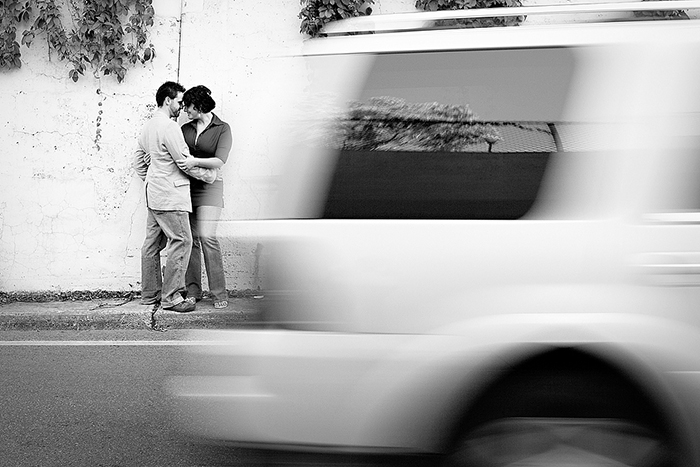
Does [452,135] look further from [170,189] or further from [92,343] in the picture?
[170,189]

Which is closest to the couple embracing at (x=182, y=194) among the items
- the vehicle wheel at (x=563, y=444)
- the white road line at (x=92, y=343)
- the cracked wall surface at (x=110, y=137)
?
the cracked wall surface at (x=110, y=137)

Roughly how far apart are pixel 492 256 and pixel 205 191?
5.23m

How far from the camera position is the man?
720 cm

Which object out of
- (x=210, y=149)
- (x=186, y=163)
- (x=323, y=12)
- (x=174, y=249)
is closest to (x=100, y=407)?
(x=174, y=249)

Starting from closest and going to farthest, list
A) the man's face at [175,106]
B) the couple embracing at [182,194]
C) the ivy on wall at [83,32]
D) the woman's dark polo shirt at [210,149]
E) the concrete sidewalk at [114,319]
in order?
the concrete sidewalk at [114,319], the couple embracing at [182,194], the man's face at [175,106], the woman's dark polo shirt at [210,149], the ivy on wall at [83,32]

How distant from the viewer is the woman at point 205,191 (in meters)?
7.51

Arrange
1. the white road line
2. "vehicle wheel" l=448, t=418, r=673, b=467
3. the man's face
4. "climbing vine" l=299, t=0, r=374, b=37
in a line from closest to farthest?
"vehicle wheel" l=448, t=418, r=673, b=467 → the white road line → the man's face → "climbing vine" l=299, t=0, r=374, b=37

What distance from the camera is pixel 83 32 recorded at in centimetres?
809

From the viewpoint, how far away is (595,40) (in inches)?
110

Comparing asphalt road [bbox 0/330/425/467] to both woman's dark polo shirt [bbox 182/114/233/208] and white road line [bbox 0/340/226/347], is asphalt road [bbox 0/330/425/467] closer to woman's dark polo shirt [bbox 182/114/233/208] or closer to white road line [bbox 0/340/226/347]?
white road line [bbox 0/340/226/347]

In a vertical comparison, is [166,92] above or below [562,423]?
above

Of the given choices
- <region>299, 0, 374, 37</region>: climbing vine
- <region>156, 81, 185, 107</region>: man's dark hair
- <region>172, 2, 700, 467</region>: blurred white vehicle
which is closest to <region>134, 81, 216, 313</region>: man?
<region>156, 81, 185, 107</region>: man's dark hair

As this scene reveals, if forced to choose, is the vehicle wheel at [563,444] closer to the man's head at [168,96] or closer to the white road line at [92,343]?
the white road line at [92,343]

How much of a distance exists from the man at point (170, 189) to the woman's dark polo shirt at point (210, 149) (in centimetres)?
19
